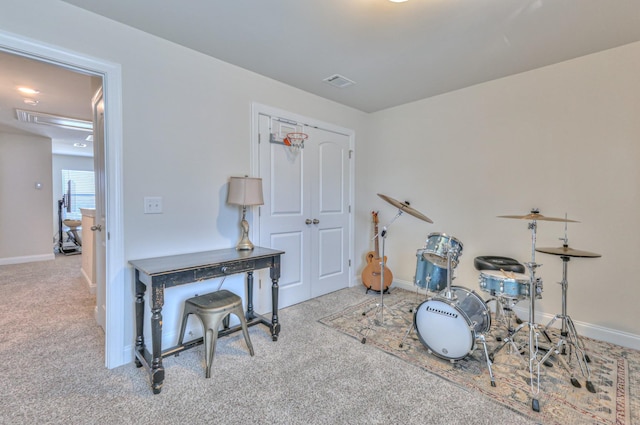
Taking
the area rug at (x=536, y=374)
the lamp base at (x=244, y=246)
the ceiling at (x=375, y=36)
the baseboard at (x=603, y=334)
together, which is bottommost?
the area rug at (x=536, y=374)

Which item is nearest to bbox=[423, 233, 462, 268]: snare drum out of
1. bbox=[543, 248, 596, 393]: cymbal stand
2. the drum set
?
the drum set

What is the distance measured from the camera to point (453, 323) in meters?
2.04

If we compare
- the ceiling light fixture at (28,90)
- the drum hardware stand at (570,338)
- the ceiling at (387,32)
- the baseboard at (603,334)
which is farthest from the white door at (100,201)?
the baseboard at (603,334)

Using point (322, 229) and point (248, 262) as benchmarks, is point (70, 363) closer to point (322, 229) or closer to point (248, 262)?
point (248, 262)

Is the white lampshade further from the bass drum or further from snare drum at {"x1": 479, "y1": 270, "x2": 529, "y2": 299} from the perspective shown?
snare drum at {"x1": 479, "y1": 270, "x2": 529, "y2": 299}

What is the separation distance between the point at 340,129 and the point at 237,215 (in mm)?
1859

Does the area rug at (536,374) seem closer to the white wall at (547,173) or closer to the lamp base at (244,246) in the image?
the white wall at (547,173)

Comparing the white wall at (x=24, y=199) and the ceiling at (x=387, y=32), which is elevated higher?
the ceiling at (x=387, y=32)

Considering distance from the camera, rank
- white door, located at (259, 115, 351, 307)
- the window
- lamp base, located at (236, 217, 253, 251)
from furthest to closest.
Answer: the window, white door, located at (259, 115, 351, 307), lamp base, located at (236, 217, 253, 251)

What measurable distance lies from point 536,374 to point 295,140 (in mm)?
2909

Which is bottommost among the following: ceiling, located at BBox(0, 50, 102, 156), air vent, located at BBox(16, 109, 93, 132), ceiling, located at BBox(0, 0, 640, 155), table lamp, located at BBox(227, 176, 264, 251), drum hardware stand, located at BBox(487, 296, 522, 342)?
drum hardware stand, located at BBox(487, 296, 522, 342)

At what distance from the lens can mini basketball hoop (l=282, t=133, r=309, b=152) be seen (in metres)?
3.18

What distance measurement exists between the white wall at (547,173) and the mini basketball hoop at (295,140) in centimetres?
143

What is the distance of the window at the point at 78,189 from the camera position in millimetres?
7805
